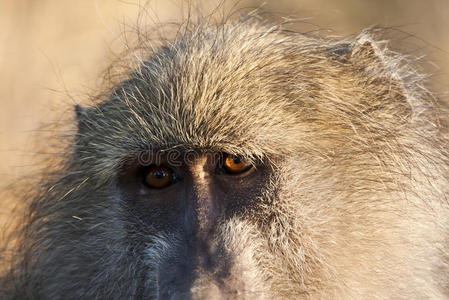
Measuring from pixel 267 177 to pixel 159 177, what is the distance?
1.78 ft

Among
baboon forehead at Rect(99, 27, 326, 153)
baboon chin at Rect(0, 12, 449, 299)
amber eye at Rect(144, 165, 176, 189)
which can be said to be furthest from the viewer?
amber eye at Rect(144, 165, 176, 189)

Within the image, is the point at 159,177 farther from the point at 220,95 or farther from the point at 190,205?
the point at 220,95

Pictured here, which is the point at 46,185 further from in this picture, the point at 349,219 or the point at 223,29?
the point at 349,219

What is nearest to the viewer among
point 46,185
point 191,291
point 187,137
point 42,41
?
point 191,291

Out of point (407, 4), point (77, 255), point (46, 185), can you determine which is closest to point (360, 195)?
point (77, 255)

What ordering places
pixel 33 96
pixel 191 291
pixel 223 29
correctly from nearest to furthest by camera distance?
1. pixel 191 291
2. pixel 223 29
3. pixel 33 96

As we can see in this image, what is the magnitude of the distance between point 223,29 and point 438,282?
64.1 inches

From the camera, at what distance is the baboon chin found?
2900mm

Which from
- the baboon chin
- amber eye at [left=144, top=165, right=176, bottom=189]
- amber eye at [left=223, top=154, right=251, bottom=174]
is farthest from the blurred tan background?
amber eye at [left=223, top=154, right=251, bottom=174]

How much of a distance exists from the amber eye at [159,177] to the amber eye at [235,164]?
11.5 inches

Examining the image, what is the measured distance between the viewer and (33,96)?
8.77 m

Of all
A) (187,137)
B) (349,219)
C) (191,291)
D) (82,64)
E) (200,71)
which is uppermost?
(82,64)

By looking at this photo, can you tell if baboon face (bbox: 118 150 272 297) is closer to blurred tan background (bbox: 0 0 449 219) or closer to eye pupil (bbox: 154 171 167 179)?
eye pupil (bbox: 154 171 167 179)

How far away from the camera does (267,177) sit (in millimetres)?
3021
